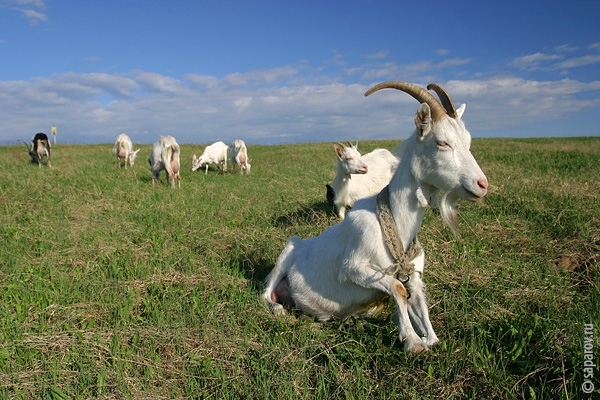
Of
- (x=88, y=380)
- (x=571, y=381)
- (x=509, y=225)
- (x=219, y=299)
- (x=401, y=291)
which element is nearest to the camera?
(x=571, y=381)

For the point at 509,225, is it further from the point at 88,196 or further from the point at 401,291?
the point at 88,196

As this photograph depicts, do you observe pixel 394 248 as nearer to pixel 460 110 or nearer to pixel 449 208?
pixel 449 208

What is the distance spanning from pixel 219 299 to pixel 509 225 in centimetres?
373

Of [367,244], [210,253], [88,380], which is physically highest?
[367,244]

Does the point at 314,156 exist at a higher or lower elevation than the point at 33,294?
higher

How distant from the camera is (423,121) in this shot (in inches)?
122

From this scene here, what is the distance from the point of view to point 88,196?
863 centimetres

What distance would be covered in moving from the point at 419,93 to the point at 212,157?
1656cm

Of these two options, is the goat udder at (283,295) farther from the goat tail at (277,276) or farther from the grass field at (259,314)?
the grass field at (259,314)

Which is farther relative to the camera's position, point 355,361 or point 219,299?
point 219,299

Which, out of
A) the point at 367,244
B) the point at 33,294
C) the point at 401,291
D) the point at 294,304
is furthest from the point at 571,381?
the point at 33,294

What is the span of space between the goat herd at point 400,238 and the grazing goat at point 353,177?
3.71 m

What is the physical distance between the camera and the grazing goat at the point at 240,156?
1766 centimetres

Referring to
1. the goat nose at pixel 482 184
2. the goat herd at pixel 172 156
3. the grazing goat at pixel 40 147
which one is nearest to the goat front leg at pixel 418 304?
the goat nose at pixel 482 184
